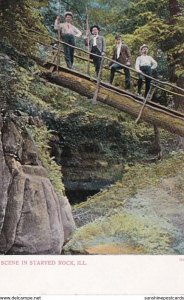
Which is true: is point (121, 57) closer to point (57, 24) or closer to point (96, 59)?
point (96, 59)

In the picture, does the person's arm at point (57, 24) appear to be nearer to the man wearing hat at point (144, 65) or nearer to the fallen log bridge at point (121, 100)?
the fallen log bridge at point (121, 100)

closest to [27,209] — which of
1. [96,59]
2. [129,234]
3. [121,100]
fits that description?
[129,234]

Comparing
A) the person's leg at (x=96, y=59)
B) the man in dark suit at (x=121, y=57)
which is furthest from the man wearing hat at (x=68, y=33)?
the man in dark suit at (x=121, y=57)

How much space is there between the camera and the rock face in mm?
2830

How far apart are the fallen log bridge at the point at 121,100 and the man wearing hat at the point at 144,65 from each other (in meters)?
0.09

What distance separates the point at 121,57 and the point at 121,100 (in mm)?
246

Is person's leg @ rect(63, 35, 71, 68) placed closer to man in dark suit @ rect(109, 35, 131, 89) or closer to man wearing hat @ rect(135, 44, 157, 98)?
man in dark suit @ rect(109, 35, 131, 89)

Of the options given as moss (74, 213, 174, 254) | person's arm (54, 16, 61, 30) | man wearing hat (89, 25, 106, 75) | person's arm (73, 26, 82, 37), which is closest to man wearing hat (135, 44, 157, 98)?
man wearing hat (89, 25, 106, 75)

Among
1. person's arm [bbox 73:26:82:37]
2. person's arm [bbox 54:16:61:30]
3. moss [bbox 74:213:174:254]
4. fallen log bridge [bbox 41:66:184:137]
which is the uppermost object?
person's arm [bbox 54:16:61:30]

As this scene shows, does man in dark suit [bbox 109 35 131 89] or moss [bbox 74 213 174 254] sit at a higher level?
man in dark suit [bbox 109 35 131 89]

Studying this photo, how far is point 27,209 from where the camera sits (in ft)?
9.34

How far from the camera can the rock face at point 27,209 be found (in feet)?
9.29

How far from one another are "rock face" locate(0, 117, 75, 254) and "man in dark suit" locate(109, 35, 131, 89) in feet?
2.26

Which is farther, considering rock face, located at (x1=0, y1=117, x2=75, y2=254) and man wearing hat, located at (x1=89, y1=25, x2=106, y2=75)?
man wearing hat, located at (x1=89, y1=25, x2=106, y2=75)
